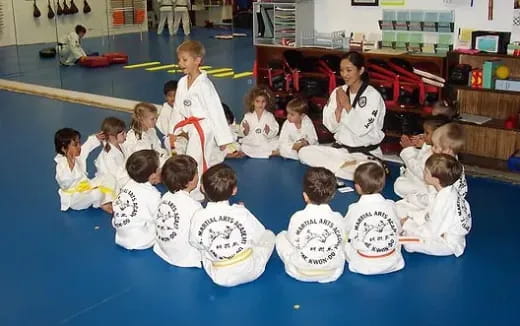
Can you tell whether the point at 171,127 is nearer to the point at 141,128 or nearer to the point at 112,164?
the point at 141,128

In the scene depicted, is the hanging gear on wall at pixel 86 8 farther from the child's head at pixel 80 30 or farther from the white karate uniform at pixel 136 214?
the white karate uniform at pixel 136 214

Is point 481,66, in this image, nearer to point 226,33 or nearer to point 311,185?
point 311,185

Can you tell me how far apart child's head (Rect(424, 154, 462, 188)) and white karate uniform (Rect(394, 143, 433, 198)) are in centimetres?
84

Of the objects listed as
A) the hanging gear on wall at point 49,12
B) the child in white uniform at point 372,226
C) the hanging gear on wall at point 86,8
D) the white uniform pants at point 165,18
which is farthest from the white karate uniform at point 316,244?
the white uniform pants at point 165,18

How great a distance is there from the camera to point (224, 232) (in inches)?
144

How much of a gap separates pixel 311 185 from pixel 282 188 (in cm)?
193

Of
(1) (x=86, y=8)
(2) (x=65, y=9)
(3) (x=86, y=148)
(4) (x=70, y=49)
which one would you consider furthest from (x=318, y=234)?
(2) (x=65, y=9)

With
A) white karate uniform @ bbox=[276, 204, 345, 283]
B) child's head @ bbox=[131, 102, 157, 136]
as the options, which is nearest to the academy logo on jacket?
white karate uniform @ bbox=[276, 204, 345, 283]

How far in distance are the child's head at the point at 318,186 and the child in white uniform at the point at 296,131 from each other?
106 inches

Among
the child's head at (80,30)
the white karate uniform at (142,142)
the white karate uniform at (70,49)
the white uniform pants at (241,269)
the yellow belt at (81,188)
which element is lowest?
the white uniform pants at (241,269)

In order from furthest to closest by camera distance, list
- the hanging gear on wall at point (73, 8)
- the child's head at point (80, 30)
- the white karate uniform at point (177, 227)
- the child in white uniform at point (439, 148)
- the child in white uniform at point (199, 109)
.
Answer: the hanging gear on wall at point (73, 8)
the child's head at point (80, 30)
the child in white uniform at point (199, 109)
the child in white uniform at point (439, 148)
the white karate uniform at point (177, 227)

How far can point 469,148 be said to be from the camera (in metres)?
6.30

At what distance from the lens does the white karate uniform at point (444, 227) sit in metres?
4.06

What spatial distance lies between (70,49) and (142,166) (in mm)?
8209
